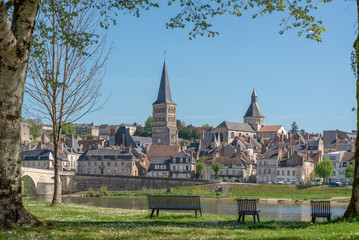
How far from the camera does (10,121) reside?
9.33 metres

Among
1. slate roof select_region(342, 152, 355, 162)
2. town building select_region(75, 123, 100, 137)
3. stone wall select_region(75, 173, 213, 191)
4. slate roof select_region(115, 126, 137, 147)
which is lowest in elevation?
stone wall select_region(75, 173, 213, 191)

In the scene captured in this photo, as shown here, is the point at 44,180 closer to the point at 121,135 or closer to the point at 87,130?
the point at 121,135

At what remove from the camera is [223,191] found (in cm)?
6519

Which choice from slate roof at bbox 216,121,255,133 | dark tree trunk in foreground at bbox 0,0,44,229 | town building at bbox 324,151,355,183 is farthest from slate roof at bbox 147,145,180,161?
dark tree trunk in foreground at bbox 0,0,44,229

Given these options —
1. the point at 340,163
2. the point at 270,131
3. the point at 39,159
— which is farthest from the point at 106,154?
the point at 270,131

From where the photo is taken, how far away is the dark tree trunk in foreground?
9.16 meters

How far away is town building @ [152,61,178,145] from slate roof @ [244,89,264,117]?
3588cm

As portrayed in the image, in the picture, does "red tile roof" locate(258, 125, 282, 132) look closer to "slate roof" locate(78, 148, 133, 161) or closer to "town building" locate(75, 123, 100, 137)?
"town building" locate(75, 123, 100, 137)

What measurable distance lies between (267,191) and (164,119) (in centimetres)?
6223

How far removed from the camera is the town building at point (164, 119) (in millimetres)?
120750

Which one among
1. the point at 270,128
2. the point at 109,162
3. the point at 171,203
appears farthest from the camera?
the point at 270,128

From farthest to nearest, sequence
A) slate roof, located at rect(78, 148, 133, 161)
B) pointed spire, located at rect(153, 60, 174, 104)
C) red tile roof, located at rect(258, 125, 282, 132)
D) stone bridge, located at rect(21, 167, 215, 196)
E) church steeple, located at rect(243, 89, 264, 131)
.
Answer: church steeple, located at rect(243, 89, 264, 131)
red tile roof, located at rect(258, 125, 282, 132)
pointed spire, located at rect(153, 60, 174, 104)
slate roof, located at rect(78, 148, 133, 161)
stone bridge, located at rect(21, 167, 215, 196)

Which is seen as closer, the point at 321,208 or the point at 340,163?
the point at 321,208

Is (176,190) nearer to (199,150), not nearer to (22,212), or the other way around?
(199,150)
